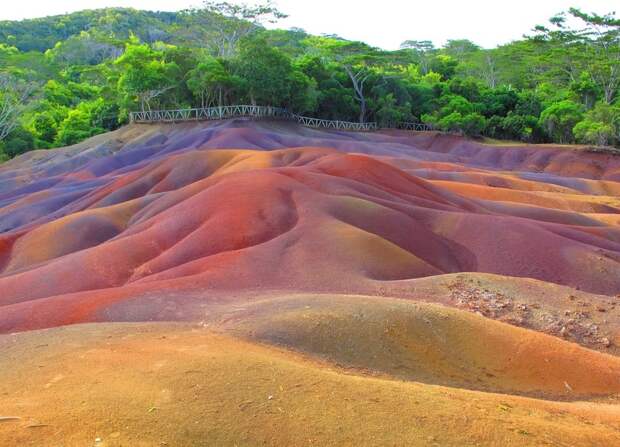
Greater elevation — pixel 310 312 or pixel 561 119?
pixel 310 312

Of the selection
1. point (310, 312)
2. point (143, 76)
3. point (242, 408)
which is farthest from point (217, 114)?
point (242, 408)

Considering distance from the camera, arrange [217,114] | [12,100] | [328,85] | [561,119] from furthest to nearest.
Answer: [328,85] < [12,100] < [561,119] < [217,114]

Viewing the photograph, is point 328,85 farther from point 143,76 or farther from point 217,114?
point 143,76

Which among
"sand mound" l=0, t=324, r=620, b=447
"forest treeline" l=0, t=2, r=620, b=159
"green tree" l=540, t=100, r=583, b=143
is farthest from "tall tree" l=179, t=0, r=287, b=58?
"sand mound" l=0, t=324, r=620, b=447

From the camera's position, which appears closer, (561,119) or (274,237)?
(274,237)

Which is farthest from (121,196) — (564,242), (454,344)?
(454,344)

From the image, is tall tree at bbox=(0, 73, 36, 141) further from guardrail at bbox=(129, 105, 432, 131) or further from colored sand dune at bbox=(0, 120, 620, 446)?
colored sand dune at bbox=(0, 120, 620, 446)
